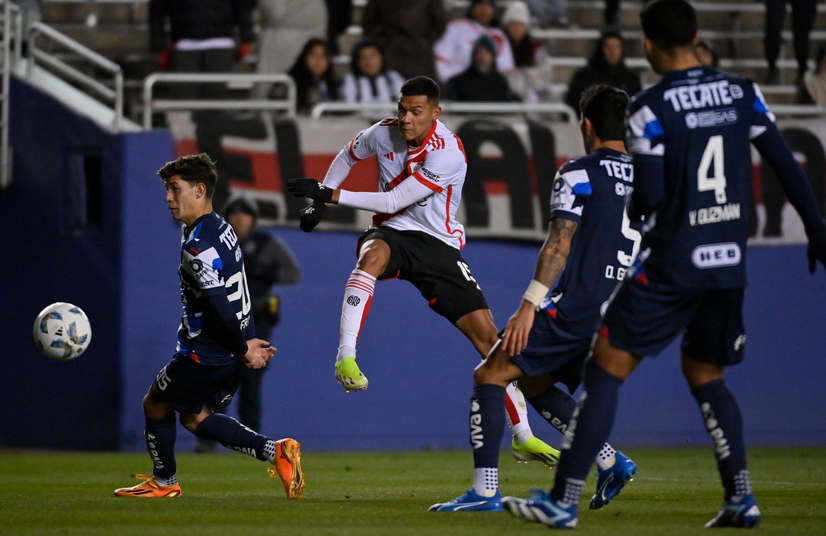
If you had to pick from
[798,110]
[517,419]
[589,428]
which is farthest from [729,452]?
[798,110]

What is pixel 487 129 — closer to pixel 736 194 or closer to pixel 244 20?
pixel 244 20

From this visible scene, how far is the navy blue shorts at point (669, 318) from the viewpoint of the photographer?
4793 millimetres

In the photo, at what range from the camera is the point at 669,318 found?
4.83 metres

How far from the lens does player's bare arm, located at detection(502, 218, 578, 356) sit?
5277mm

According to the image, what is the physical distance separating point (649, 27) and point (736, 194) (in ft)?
2.56

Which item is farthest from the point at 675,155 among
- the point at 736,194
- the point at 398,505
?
the point at 398,505

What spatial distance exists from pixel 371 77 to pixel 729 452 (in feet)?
27.9

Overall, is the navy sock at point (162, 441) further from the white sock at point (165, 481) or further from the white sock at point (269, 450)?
the white sock at point (269, 450)

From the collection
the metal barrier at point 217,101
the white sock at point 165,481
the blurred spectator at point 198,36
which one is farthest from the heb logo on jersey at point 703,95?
the blurred spectator at point 198,36

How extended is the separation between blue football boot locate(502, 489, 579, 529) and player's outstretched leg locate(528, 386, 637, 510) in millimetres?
1220

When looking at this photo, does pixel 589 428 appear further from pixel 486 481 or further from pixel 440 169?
pixel 440 169

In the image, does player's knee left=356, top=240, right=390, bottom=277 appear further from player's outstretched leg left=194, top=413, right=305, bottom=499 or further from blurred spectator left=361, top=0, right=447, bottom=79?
blurred spectator left=361, top=0, right=447, bottom=79

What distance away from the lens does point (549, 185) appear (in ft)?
42.3

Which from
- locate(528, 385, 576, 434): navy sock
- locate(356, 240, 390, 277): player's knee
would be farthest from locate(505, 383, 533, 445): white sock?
locate(356, 240, 390, 277): player's knee
